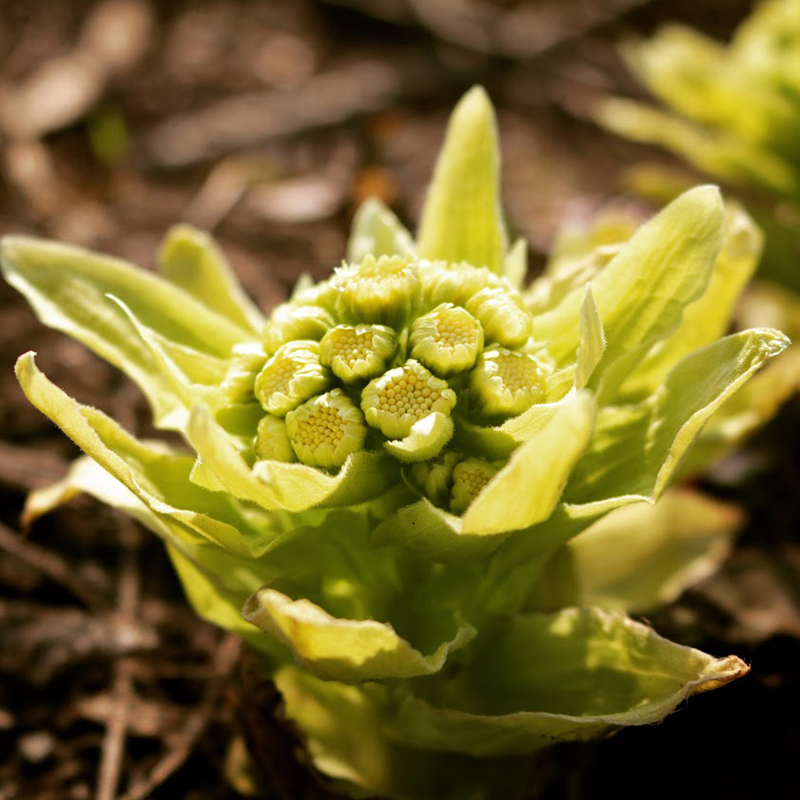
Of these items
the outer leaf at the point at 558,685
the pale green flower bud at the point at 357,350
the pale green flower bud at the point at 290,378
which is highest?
the pale green flower bud at the point at 357,350

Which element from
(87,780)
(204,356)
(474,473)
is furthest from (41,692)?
(474,473)

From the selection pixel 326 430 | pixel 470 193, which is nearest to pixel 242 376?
pixel 326 430

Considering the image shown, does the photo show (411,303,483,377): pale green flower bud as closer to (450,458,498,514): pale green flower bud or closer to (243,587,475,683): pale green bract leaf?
(450,458,498,514): pale green flower bud

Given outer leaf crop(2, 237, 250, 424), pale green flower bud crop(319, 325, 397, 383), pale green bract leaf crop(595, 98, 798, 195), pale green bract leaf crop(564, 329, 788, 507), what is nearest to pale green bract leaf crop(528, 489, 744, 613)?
pale green bract leaf crop(564, 329, 788, 507)

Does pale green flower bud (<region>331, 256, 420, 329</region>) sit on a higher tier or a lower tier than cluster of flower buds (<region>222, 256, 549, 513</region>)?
higher

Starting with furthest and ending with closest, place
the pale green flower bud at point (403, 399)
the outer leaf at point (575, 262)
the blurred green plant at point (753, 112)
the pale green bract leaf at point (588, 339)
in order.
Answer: the blurred green plant at point (753, 112) → the outer leaf at point (575, 262) → the pale green flower bud at point (403, 399) → the pale green bract leaf at point (588, 339)

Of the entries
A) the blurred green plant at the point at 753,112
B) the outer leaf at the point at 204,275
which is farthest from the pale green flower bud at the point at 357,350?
the blurred green plant at the point at 753,112

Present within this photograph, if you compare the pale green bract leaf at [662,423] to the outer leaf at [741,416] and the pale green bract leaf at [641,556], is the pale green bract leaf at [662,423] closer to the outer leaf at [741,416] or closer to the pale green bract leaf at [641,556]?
the outer leaf at [741,416]
